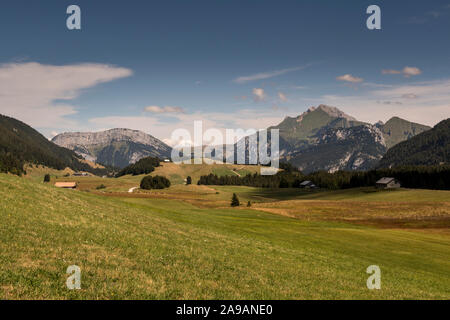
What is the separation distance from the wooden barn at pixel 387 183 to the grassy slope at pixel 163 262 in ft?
502

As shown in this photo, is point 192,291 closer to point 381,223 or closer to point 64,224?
point 64,224

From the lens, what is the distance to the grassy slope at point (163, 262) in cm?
1323

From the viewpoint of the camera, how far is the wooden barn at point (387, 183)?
6870 inches

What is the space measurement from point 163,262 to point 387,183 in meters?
184

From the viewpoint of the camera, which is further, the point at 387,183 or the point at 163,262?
the point at 387,183

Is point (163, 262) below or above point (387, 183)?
above

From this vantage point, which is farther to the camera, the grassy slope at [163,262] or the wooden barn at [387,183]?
the wooden barn at [387,183]

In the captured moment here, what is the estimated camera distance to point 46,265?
47.1ft

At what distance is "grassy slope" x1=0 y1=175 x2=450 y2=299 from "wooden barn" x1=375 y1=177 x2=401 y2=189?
15292 cm

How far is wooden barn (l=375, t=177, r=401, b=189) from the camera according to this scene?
174m

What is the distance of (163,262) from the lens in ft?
61.3

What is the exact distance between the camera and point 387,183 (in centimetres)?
17462
